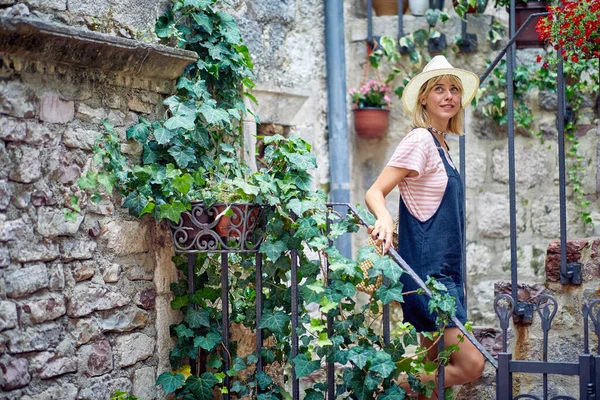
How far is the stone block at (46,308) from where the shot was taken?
2742mm

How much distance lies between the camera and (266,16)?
4.65 meters

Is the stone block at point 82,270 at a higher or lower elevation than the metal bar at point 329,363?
higher

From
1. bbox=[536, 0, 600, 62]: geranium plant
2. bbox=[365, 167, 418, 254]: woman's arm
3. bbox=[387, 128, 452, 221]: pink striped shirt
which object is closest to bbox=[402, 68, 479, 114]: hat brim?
bbox=[387, 128, 452, 221]: pink striped shirt

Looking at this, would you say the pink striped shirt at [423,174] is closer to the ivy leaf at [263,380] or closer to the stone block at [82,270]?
the ivy leaf at [263,380]

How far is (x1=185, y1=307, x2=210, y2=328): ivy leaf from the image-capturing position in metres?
3.28

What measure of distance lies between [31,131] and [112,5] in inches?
27.2

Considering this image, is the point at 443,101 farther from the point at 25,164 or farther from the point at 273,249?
the point at 25,164

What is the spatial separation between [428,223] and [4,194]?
5.04 ft

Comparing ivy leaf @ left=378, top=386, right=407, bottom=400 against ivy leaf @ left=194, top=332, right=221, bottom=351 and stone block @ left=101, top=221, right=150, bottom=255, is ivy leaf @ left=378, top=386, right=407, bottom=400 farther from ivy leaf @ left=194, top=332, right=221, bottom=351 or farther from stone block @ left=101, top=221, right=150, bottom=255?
stone block @ left=101, top=221, right=150, bottom=255

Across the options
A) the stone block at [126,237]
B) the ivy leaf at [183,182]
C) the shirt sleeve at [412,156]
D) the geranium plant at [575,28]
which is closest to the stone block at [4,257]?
the stone block at [126,237]

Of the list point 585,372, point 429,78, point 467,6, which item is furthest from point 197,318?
point 467,6

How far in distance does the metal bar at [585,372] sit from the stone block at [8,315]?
199 centimetres

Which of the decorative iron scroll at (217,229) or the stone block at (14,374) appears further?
the decorative iron scroll at (217,229)

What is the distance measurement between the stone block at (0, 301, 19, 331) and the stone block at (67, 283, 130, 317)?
0.24 m
